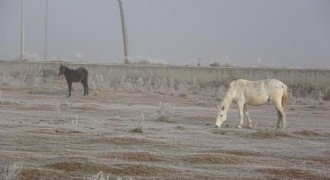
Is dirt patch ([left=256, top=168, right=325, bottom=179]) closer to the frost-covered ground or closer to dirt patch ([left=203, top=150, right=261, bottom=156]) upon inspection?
the frost-covered ground

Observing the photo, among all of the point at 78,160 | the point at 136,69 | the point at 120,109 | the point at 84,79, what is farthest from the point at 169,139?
the point at 136,69

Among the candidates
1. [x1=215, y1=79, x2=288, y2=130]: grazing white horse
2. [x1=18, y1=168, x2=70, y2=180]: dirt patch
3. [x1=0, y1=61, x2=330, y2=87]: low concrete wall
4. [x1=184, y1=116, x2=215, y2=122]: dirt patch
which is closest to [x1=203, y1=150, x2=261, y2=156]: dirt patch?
[x1=18, y1=168, x2=70, y2=180]: dirt patch

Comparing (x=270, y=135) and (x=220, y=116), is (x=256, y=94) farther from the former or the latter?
(x=270, y=135)

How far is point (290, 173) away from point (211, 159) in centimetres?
146

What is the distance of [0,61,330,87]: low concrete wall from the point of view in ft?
112

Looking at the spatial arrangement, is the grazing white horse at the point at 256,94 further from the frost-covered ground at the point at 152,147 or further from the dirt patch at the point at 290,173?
the dirt patch at the point at 290,173

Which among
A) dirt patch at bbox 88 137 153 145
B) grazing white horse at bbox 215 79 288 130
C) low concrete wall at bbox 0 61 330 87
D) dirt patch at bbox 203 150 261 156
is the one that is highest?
low concrete wall at bbox 0 61 330 87

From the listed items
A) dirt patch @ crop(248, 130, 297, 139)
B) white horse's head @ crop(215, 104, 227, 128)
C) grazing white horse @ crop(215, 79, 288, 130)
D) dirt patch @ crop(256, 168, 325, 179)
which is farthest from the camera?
grazing white horse @ crop(215, 79, 288, 130)

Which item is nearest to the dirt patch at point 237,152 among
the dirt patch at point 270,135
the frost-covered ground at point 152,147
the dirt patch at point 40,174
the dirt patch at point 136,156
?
the frost-covered ground at point 152,147

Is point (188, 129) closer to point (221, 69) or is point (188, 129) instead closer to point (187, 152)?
point (187, 152)

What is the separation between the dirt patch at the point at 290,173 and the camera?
9.77 meters

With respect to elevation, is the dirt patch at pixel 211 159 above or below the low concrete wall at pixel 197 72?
below

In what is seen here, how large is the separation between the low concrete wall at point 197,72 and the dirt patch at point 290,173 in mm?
23991

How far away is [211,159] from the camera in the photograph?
1096 cm
